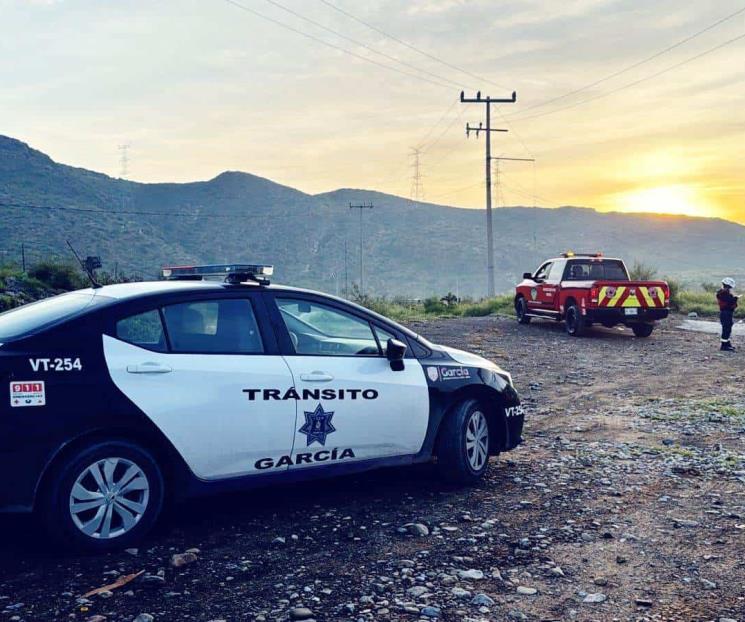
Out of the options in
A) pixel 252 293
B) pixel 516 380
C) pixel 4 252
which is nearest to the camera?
pixel 252 293

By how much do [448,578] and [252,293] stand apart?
2.33m

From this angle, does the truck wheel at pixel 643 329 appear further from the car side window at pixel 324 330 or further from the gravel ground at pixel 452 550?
the car side window at pixel 324 330

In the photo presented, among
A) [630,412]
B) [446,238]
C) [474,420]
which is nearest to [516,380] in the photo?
[630,412]

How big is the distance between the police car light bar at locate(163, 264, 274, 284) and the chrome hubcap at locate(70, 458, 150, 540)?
1.53 meters

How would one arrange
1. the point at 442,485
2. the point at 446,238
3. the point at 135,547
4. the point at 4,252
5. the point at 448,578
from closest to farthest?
the point at 448,578
the point at 135,547
the point at 442,485
the point at 4,252
the point at 446,238

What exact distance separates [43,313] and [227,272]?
128 centimetres

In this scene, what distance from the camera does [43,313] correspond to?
511cm

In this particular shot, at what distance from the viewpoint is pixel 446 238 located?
125062mm

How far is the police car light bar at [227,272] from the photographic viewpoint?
562 centimetres

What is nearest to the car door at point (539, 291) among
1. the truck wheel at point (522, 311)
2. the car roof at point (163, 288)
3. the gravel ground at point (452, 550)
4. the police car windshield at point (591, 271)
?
the truck wheel at point (522, 311)

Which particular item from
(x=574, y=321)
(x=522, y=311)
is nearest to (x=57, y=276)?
(x=522, y=311)

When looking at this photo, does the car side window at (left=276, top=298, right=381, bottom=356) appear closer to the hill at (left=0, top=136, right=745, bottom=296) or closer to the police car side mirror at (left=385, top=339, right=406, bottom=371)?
the police car side mirror at (left=385, top=339, right=406, bottom=371)

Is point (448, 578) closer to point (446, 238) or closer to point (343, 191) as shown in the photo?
point (446, 238)

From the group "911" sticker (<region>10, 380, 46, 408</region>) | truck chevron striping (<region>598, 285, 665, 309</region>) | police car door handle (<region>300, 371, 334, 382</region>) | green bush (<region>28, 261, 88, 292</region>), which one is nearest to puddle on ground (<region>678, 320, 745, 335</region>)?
truck chevron striping (<region>598, 285, 665, 309</region>)
